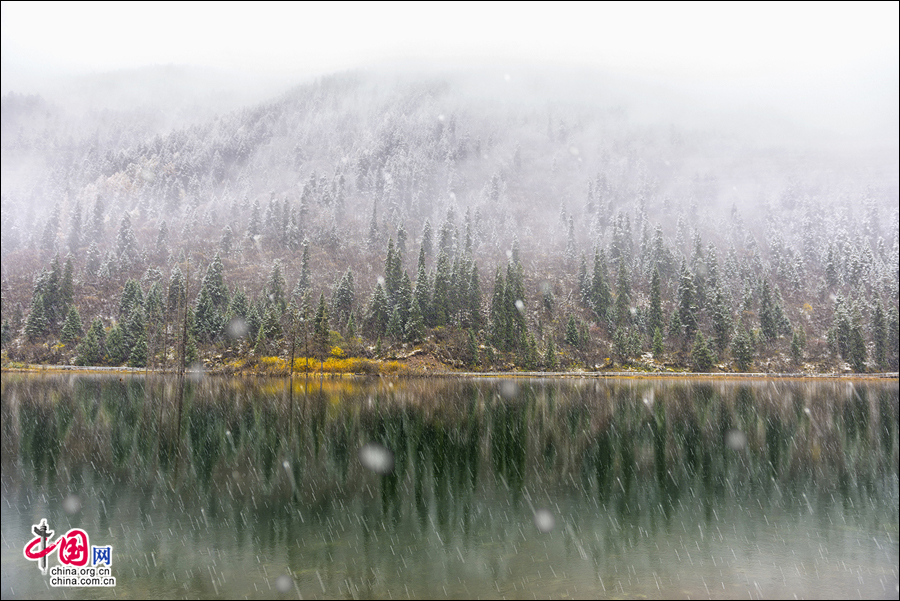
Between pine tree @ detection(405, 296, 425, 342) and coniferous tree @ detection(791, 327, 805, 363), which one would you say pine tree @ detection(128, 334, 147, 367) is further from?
coniferous tree @ detection(791, 327, 805, 363)

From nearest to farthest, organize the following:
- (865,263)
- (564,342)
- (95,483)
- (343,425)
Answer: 1. (95,483)
2. (343,425)
3. (564,342)
4. (865,263)

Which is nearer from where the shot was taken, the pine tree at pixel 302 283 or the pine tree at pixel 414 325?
the pine tree at pixel 414 325

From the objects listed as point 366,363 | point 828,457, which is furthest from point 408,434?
point 366,363

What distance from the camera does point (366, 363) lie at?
115 metres

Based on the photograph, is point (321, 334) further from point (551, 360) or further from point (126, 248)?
point (126, 248)

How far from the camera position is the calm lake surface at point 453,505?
14.1 meters

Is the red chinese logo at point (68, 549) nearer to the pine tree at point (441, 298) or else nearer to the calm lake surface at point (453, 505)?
the calm lake surface at point (453, 505)

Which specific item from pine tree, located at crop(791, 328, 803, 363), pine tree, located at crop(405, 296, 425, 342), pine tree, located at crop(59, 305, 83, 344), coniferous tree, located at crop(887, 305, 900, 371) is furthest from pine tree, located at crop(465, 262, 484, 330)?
coniferous tree, located at crop(887, 305, 900, 371)

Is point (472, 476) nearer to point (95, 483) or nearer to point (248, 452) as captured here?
point (248, 452)

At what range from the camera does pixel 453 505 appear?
2070 centimetres

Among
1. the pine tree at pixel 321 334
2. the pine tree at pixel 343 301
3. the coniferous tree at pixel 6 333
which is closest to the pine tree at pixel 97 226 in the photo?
the coniferous tree at pixel 6 333

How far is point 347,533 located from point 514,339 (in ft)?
376

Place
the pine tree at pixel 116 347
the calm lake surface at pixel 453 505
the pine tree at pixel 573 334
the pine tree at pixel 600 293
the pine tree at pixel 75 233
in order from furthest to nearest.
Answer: the pine tree at pixel 75 233 < the pine tree at pixel 600 293 < the pine tree at pixel 573 334 < the pine tree at pixel 116 347 < the calm lake surface at pixel 453 505

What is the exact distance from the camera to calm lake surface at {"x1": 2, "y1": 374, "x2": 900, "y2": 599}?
14.1 meters
